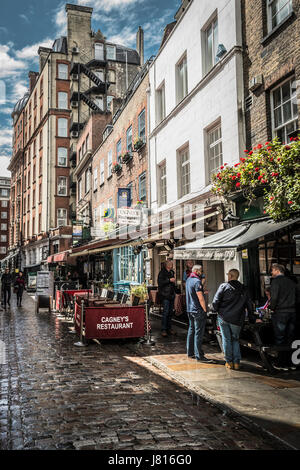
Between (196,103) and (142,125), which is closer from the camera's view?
(196,103)

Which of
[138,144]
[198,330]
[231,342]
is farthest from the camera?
[138,144]

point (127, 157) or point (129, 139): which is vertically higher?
point (129, 139)

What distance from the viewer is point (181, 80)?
14844mm

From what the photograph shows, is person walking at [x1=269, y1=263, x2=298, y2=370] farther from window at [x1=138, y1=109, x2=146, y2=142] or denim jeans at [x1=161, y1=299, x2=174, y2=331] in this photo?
window at [x1=138, y1=109, x2=146, y2=142]

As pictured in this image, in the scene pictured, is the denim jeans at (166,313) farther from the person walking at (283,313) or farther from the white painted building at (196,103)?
the person walking at (283,313)

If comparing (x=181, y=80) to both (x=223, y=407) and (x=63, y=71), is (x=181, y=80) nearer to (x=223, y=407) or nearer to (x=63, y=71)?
(x=223, y=407)

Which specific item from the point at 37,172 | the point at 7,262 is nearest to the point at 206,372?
the point at 37,172

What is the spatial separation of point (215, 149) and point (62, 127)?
34189 mm

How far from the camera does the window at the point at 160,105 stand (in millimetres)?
16578

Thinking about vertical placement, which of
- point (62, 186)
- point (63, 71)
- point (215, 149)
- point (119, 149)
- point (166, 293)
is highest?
point (63, 71)

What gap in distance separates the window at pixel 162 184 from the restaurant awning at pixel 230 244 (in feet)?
24.0

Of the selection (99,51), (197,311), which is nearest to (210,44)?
(197,311)

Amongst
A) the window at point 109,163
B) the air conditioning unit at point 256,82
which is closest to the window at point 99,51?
the window at point 109,163
